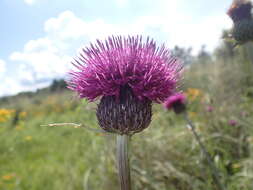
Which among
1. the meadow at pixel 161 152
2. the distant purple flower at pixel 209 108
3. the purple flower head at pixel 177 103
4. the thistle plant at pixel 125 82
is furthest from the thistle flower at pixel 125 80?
the distant purple flower at pixel 209 108

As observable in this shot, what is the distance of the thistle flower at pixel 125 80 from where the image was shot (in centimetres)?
162

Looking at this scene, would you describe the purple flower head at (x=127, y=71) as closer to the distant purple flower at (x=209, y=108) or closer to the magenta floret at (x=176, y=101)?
the magenta floret at (x=176, y=101)

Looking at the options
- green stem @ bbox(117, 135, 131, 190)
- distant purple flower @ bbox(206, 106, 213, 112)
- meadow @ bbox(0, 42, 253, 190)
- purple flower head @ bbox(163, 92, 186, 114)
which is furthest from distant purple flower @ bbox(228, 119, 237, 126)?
green stem @ bbox(117, 135, 131, 190)

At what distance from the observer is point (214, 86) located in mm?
6090

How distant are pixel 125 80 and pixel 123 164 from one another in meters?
0.49

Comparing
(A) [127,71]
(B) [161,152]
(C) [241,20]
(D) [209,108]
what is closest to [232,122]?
(D) [209,108]

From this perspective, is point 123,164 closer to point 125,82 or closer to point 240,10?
point 125,82

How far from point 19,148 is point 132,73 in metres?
7.82

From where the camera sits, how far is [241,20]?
250cm

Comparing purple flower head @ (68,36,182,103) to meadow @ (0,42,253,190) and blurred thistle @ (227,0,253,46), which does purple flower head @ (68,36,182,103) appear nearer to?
meadow @ (0,42,253,190)

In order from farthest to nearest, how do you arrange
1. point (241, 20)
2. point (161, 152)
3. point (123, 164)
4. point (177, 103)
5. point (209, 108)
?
point (209, 108)
point (161, 152)
point (177, 103)
point (241, 20)
point (123, 164)

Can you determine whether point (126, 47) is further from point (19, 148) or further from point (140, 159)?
point (19, 148)

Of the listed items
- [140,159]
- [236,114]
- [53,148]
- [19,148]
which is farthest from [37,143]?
[236,114]

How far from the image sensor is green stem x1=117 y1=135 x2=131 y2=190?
4.96 ft
